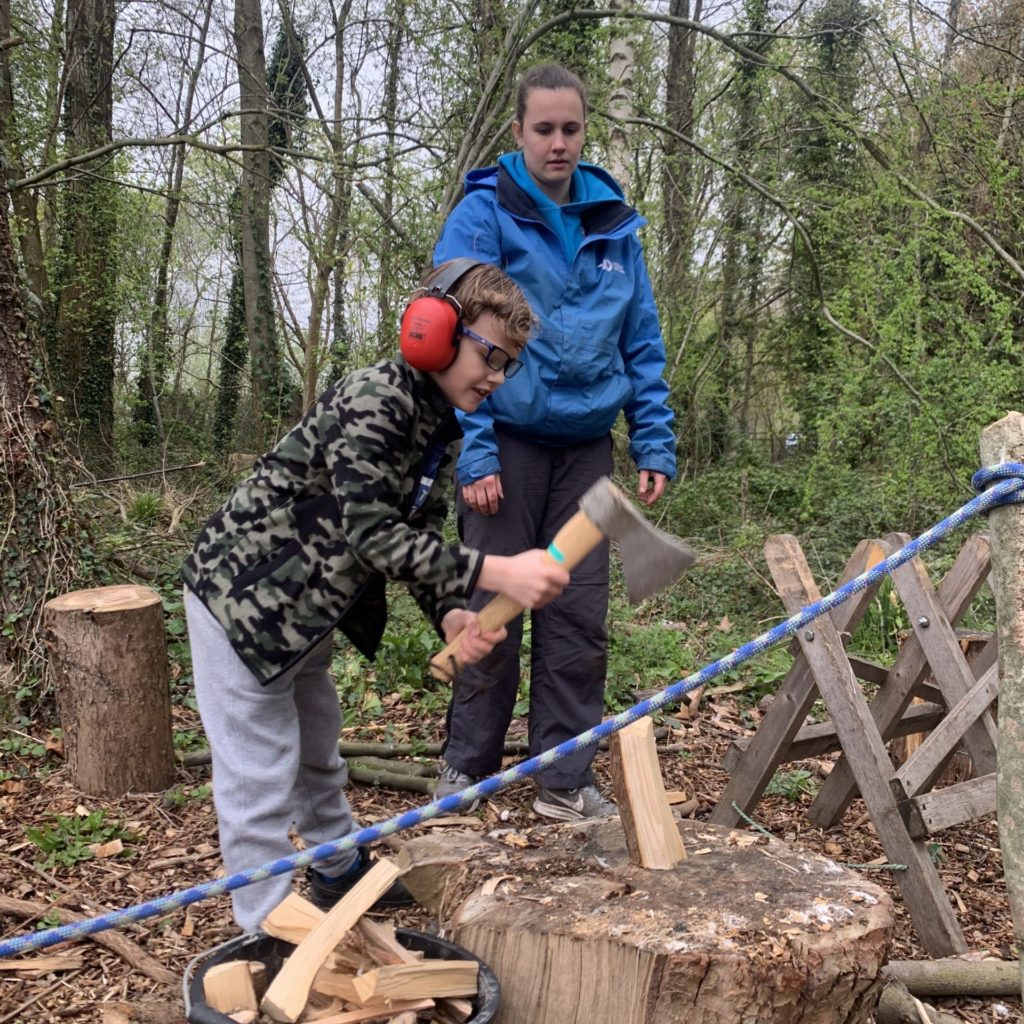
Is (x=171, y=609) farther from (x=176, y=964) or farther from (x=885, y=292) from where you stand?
(x=885, y=292)

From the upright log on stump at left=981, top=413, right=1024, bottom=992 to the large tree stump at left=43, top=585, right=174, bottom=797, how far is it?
128 inches

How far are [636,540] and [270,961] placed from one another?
53.1 inches

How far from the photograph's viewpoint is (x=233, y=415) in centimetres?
1636

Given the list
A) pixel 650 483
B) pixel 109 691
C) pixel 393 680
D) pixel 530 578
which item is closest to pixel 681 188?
pixel 393 680

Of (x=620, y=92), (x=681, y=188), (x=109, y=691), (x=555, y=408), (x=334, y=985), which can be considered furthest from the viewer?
(x=681, y=188)

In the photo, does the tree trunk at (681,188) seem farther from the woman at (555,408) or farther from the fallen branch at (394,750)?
the fallen branch at (394,750)

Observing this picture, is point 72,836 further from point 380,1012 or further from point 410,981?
point 410,981

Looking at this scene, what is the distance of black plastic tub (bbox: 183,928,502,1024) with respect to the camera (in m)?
2.04

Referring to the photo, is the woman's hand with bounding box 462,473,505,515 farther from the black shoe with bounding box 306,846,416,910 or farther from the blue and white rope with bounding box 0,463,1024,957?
the black shoe with bounding box 306,846,416,910

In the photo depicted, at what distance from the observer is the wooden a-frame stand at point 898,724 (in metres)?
3.03

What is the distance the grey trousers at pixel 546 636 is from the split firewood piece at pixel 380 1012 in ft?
4.69

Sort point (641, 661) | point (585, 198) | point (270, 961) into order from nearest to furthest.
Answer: point (270, 961) → point (585, 198) → point (641, 661)

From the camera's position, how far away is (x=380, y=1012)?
2.17 metres

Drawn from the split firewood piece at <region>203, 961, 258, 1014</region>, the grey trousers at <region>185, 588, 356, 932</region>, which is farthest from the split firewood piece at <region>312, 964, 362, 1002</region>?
the grey trousers at <region>185, 588, 356, 932</region>
